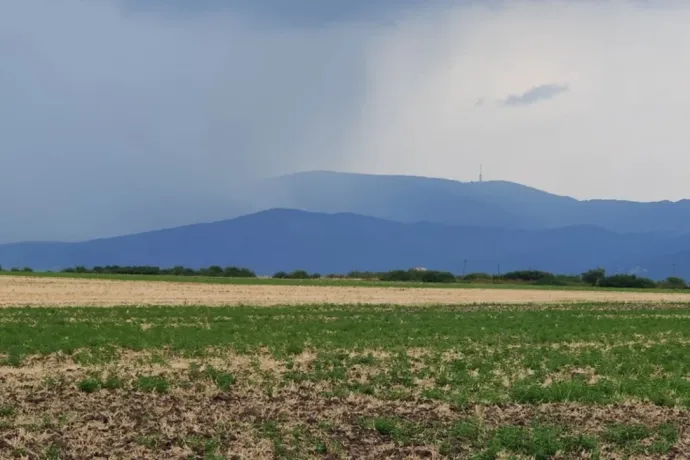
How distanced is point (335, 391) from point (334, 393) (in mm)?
135

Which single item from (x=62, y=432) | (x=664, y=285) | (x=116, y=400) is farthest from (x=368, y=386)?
(x=664, y=285)

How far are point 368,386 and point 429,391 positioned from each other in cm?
135

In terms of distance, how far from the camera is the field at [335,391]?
11945 millimetres

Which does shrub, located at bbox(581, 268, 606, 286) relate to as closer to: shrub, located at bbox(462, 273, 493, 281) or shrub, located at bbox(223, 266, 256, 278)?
A: shrub, located at bbox(462, 273, 493, 281)

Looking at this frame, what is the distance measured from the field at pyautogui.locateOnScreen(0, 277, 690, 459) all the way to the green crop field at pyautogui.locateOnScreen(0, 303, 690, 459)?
47 millimetres

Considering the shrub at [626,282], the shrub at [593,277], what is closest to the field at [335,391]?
the shrub at [626,282]

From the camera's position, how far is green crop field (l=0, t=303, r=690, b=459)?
1194 cm

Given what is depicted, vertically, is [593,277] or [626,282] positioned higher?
[593,277]

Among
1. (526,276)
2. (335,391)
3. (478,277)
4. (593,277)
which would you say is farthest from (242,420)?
(526,276)

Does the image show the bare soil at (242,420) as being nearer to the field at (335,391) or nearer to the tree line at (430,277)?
the field at (335,391)

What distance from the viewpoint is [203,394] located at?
51.7 ft

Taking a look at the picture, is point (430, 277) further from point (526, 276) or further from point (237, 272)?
point (237, 272)

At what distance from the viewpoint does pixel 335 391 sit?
16.1 m

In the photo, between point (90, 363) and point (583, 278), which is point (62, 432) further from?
point (583, 278)
